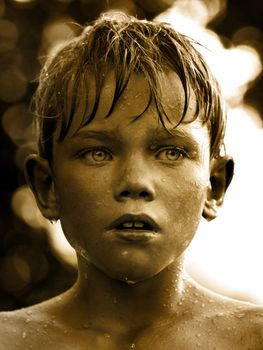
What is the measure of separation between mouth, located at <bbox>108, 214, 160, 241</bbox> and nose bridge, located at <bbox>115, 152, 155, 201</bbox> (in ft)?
0.25

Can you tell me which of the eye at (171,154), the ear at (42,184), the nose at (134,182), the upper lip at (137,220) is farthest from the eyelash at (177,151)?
the ear at (42,184)

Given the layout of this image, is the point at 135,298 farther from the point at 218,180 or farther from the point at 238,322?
the point at 218,180

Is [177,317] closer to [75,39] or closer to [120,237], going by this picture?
[120,237]

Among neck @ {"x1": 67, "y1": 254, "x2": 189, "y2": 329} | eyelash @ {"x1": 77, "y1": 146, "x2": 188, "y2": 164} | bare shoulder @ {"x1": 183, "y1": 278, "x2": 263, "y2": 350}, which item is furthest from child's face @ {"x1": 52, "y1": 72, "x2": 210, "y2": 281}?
bare shoulder @ {"x1": 183, "y1": 278, "x2": 263, "y2": 350}

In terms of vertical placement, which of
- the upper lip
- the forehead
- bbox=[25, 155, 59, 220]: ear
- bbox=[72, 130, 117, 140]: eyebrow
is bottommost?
bbox=[25, 155, 59, 220]: ear

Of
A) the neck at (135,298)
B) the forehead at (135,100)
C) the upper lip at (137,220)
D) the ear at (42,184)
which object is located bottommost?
the neck at (135,298)

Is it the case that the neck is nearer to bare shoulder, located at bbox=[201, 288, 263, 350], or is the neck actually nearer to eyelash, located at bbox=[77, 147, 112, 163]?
bare shoulder, located at bbox=[201, 288, 263, 350]

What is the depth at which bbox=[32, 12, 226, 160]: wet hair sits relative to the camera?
17.4ft

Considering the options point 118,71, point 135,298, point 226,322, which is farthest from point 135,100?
point 226,322

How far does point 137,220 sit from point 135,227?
0.03 metres

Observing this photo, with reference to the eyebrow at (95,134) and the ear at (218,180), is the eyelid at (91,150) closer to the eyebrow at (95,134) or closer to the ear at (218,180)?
the eyebrow at (95,134)

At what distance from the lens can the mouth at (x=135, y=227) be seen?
5.10 meters

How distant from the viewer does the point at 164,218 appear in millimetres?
5180

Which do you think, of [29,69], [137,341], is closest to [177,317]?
[137,341]
